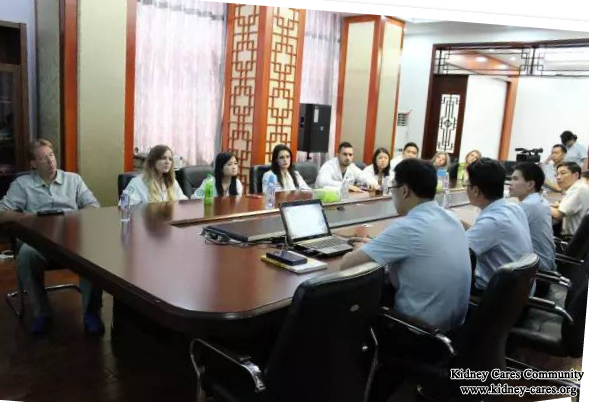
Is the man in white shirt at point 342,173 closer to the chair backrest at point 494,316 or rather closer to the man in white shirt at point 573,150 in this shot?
the chair backrest at point 494,316

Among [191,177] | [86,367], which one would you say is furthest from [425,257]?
[191,177]

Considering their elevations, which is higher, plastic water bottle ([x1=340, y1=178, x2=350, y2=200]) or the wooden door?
the wooden door

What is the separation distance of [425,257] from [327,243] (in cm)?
59

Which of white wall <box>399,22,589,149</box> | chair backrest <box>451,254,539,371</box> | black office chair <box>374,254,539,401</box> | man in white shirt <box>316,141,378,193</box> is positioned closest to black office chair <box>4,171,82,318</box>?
black office chair <box>374,254,539,401</box>

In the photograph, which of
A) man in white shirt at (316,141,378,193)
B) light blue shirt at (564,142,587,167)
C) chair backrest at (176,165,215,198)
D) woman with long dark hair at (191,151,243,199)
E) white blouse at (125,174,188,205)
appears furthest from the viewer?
light blue shirt at (564,142,587,167)

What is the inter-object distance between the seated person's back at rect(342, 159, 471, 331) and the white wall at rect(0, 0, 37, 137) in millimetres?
3720

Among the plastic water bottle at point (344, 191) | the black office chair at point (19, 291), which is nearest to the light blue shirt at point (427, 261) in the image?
the black office chair at point (19, 291)

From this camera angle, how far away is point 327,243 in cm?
237

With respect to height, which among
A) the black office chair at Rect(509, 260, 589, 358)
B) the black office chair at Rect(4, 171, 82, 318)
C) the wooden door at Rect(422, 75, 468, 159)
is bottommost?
the black office chair at Rect(4, 171, 82, 318)

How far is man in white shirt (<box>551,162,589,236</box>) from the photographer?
376cm

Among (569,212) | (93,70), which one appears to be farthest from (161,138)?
(569,212)

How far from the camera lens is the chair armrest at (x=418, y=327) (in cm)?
174

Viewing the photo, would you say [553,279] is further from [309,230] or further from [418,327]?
[309,230]

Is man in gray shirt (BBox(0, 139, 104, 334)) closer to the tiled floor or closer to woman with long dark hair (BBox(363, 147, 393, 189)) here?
the tiled floor
